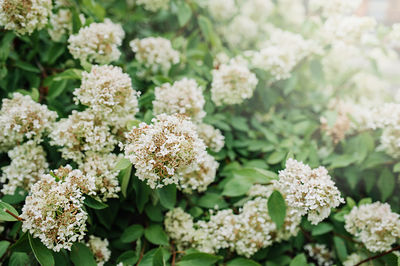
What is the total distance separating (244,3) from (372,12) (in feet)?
24.6

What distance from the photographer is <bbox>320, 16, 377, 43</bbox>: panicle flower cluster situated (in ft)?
8.20

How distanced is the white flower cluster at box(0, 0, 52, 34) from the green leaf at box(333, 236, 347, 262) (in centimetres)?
226

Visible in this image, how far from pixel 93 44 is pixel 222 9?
5.19 feet

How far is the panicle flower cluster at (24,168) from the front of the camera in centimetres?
173

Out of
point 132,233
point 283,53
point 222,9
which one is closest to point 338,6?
point 283,53

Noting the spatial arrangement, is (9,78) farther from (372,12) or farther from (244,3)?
(372,12)

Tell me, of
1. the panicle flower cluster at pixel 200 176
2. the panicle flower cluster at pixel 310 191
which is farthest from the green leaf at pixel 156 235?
the panicle flower cluster at pixel 310 191

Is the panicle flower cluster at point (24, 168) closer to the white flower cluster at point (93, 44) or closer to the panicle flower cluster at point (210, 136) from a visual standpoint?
the white flower cluster at point (93, 44)

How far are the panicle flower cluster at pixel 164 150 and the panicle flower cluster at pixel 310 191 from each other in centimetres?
47

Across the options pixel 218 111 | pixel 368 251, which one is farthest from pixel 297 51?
pixel 368 251

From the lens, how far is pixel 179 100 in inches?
73.9

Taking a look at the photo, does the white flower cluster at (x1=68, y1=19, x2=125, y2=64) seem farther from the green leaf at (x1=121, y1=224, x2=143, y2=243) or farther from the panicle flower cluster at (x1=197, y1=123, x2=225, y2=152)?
the green leaf at (x1=121, y1=224, x2=143, y2=243)

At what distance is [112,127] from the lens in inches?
71.4

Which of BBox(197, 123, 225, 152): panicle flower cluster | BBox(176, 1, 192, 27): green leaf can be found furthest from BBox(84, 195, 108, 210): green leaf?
BBox(176, 1, 192, 27): green leaf
